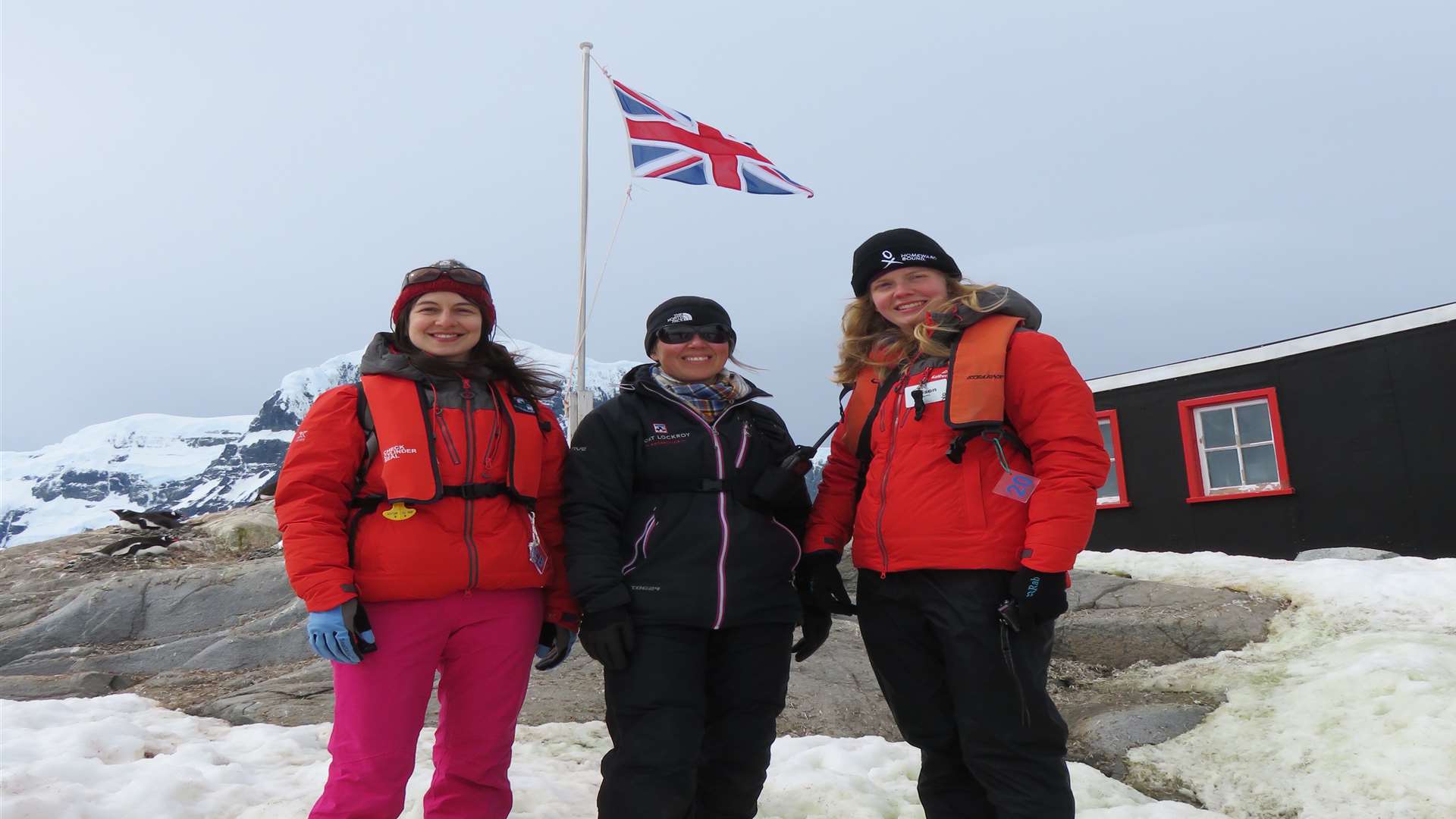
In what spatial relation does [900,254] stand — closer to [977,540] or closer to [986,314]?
[986,314]

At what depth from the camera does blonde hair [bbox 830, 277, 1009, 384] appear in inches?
120

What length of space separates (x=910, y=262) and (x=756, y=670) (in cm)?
162

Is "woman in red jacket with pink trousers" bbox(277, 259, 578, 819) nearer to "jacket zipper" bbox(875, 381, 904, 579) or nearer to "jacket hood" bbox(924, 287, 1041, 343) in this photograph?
"jacket zipper" bbox(875, 381, 904, 579)

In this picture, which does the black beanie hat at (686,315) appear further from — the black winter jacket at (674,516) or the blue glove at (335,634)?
the blue glove at (335,634)

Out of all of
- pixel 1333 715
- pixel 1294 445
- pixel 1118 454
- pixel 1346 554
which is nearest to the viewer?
pixel 1333 715

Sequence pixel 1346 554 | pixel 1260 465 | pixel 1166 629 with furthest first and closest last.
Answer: pixel 1260 465 < pixel 1346 554 < pixel 1166 629

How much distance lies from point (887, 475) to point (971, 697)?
762 millimetres

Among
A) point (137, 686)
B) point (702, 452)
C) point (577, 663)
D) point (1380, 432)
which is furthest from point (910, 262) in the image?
point (1380, 432)

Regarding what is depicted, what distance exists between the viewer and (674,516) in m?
3.06

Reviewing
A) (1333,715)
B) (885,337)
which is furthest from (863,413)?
(1333,715)

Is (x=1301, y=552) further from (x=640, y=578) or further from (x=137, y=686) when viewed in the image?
(x=137, y=686)

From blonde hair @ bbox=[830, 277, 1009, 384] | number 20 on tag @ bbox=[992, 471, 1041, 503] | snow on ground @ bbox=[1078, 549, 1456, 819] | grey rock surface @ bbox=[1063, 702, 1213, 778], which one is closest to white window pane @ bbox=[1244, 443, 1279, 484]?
snow on ground @ bbox=[1078, 549, 1456, 819]

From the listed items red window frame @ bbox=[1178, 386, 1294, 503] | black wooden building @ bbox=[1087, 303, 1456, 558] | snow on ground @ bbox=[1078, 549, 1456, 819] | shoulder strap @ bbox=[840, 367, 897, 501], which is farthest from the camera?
red window frame @ bbox=[1178, 386, 1294, 503]

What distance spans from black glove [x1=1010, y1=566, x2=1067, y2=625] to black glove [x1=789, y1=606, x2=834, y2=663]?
35.5 inches
